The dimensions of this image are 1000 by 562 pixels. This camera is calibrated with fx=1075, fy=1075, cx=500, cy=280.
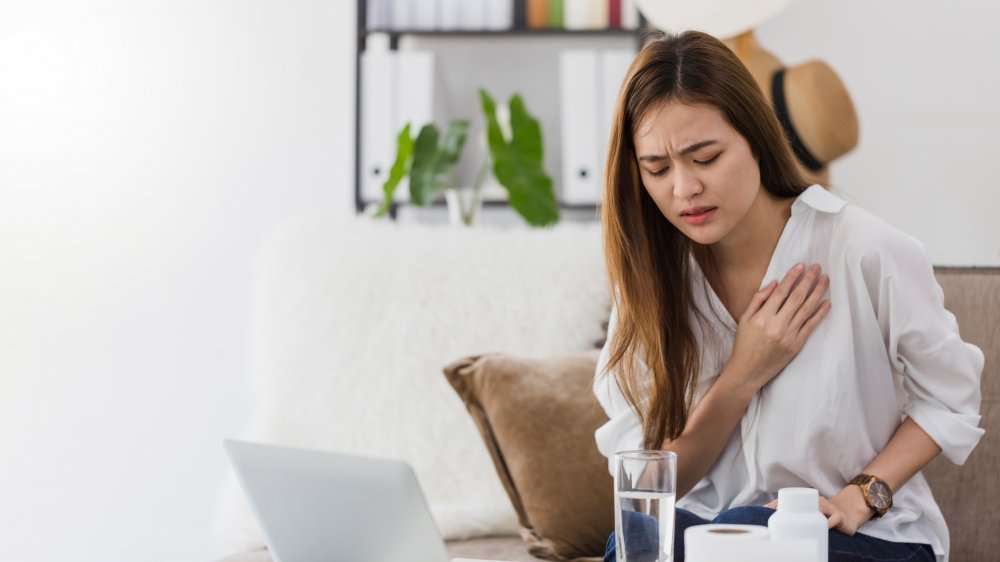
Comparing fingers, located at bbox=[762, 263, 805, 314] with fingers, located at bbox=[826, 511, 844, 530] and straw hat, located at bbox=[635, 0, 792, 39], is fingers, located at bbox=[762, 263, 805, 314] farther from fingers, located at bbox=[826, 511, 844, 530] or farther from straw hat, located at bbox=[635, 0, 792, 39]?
straw hat, located at bbox=[635, 0, 792, 39]

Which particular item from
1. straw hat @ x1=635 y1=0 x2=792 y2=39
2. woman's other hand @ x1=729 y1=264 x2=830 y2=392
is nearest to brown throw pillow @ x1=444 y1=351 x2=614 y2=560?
woman's other hand @ x1=729 y1=264 x2=830 y2=392

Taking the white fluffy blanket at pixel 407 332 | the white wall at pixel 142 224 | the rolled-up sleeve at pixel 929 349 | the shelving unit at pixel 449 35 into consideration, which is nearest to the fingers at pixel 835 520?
the rolled-up sleeve at pixel 929 349

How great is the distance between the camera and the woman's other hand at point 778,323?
1.30 m

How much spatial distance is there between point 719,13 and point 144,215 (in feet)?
6.24

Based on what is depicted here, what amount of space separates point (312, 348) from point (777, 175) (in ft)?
3.18

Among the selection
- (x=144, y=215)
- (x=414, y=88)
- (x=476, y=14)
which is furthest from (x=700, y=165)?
(x=144, y=215)

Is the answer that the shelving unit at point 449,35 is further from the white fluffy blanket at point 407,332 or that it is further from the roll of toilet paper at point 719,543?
the roll of toilet paper at point 719,543

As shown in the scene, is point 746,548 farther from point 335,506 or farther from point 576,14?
point 576,14

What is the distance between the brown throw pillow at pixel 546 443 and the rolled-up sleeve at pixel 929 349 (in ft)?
1.74

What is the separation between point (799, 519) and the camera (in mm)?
872

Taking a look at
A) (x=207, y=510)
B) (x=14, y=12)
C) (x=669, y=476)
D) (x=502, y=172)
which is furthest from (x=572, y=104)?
(x=669, y=476)

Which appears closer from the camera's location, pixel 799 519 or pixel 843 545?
pixel 799 519

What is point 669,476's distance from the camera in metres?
0.95

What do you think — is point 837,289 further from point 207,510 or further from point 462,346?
point 207,510
